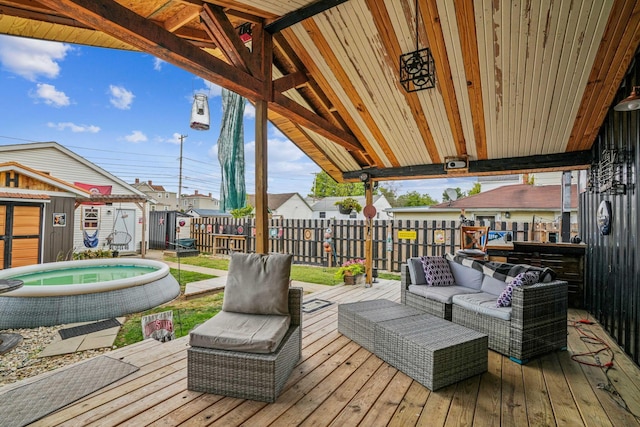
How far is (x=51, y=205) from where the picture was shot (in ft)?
25.8

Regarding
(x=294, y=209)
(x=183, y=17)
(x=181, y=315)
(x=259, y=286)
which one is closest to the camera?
(x=259, y=286)

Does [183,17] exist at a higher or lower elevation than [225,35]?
higher

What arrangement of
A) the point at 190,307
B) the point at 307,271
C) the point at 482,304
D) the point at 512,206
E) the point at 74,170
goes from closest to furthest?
the point at 482,304 < the point at 190,307 < the point at 307,271 < the point at 74,170 < the point at 512,206

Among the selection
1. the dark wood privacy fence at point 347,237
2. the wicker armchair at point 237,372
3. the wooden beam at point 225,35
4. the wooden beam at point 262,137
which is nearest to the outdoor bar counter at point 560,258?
the dark wood privacy fence at point 347,237

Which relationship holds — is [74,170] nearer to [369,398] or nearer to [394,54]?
[394,54]

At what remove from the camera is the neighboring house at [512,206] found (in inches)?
417

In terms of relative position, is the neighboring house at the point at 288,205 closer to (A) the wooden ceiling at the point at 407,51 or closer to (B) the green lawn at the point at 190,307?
(B) the green lawn at the point at 190,307

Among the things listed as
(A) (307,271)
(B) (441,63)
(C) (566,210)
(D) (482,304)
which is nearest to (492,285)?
(D) (482,304)

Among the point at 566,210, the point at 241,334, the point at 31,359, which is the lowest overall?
the point at 31,359

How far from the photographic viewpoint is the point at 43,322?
4.09m

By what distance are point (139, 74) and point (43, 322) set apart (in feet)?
62.5

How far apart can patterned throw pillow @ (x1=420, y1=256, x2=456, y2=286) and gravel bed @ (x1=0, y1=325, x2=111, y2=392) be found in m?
3.78

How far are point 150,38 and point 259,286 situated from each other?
2.14 meters

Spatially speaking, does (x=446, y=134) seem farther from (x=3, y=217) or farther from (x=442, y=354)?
(x=3, y=217)
